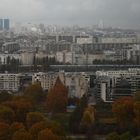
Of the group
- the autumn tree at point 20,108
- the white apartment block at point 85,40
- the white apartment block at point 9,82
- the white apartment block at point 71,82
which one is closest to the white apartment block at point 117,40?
the white apartment block at point 85,40

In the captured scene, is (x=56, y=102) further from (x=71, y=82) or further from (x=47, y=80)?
(x=47, y=80)

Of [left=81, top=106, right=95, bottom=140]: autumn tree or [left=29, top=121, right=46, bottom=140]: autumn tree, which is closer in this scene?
[left=29, top=121, right=46, bottom=140]: autumn tree

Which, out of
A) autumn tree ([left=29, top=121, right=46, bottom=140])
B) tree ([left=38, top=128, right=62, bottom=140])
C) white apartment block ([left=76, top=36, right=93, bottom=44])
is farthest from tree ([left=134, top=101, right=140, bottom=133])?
white apartment block ([left=76, top=36, right=93, bottom=44])

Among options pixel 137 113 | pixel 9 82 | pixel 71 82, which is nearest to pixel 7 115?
pixel 137 113

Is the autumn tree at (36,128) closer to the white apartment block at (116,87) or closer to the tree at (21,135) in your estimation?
the tree at (21,135)

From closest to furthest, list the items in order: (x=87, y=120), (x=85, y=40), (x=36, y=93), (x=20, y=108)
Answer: (x=87, y=120), (x=20, y=108), (x=36, y=93), (x=85, y=40)

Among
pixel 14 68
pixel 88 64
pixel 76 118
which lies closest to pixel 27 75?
pixel 14 68

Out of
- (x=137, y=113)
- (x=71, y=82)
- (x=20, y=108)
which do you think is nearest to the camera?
(x=137, y=113)

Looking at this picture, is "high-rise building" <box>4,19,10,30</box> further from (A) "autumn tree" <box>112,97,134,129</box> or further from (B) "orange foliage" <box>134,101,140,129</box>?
(B) "orange foliage" <box>134,101,140,129</box>
